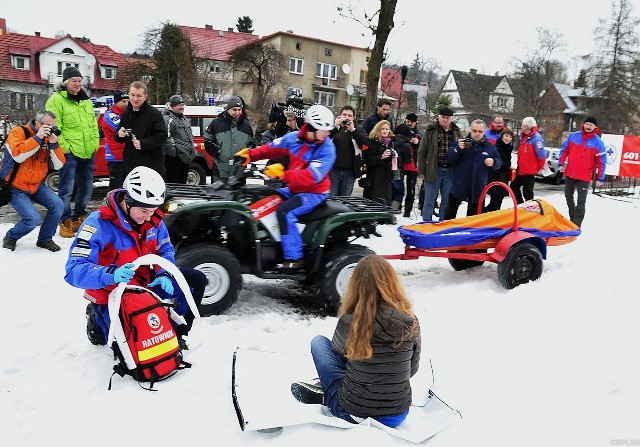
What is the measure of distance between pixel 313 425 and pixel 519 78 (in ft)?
148

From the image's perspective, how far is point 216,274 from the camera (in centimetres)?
489

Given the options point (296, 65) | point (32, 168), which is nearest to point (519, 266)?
point (32, 168)

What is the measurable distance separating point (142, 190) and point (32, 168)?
11.6ft

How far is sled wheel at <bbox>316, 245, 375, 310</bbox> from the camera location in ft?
16.9

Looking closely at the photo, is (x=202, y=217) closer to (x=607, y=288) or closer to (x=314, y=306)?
(x=314, y=306)

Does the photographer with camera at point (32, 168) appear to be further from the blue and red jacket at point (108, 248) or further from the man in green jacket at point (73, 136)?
the blue and red jacket at point (108, 248)

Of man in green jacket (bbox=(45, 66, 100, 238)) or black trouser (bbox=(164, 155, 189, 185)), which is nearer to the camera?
man in green jacket (bbox=(45, 66, 100, 238))

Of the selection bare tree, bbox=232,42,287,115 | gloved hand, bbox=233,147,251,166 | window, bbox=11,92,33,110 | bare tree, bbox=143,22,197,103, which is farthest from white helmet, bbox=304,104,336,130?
bare tree, bbox=232,42,287,115

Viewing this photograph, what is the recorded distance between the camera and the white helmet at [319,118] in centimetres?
516

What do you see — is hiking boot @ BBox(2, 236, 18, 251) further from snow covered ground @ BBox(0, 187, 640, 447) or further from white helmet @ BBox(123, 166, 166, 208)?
white helmet @ BBox(123, 166, 166, 208)

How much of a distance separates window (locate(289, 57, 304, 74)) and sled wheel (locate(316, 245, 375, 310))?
45262 mm

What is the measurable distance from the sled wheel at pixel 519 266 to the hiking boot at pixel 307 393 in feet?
9.90

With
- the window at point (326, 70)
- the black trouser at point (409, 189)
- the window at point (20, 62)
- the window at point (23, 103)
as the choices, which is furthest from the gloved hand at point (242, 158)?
the window at point (326, 70)

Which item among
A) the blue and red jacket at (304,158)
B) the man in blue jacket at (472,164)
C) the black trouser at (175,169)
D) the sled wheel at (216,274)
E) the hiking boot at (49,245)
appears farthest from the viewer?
the black trouser at (175,169)
